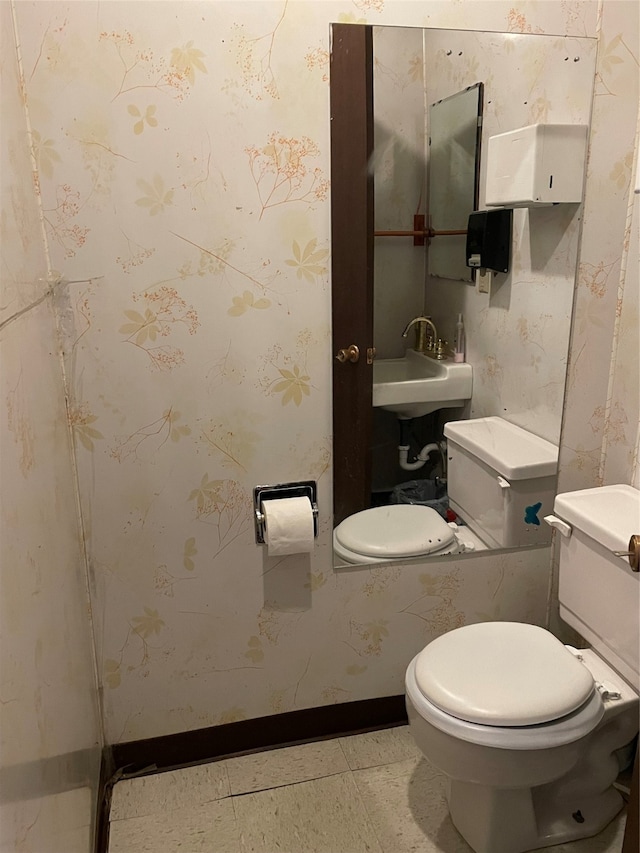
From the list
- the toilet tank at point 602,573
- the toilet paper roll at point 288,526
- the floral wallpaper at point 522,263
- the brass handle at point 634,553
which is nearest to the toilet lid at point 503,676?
the toilet tank at point 602,573

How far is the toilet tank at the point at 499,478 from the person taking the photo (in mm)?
1756

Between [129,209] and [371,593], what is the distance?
3.74ft

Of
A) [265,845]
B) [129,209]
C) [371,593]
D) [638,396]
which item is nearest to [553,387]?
[638,396]

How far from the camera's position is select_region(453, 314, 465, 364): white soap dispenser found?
168 centimetres

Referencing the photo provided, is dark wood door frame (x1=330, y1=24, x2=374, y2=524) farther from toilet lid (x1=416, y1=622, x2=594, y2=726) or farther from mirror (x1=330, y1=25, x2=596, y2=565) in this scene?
toilet lid (x1=416, y1=622, x2=594, y2=726)

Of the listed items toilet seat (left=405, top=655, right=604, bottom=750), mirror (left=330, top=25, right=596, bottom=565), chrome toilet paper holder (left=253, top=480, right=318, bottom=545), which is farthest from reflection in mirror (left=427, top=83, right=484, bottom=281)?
toilet seat (left=405, top=655, right=604, bottom=750)

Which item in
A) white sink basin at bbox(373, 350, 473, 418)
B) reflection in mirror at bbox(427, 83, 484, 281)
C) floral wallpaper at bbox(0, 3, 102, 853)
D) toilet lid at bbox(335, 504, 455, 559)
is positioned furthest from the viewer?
toilet lid at bbox(335, 504, 455, 559)

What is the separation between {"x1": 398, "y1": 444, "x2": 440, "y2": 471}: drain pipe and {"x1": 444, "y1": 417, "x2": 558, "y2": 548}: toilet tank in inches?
2.6

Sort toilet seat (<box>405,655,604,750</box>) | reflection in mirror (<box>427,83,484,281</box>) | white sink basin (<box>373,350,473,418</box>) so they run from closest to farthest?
1. toilet seat (<box>405,655,604,750</box>)
2. reflection in mirror (<box>427,83,484,281</box>)
3. white sink basin (<box>373,350,473,418</box>)

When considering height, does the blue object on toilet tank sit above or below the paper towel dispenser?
below

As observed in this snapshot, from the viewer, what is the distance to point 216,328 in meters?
1.51

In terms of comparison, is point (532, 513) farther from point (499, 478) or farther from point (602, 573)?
point (602, 573)

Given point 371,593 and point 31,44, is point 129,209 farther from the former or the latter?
point 371,593

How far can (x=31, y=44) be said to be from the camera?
127cm
